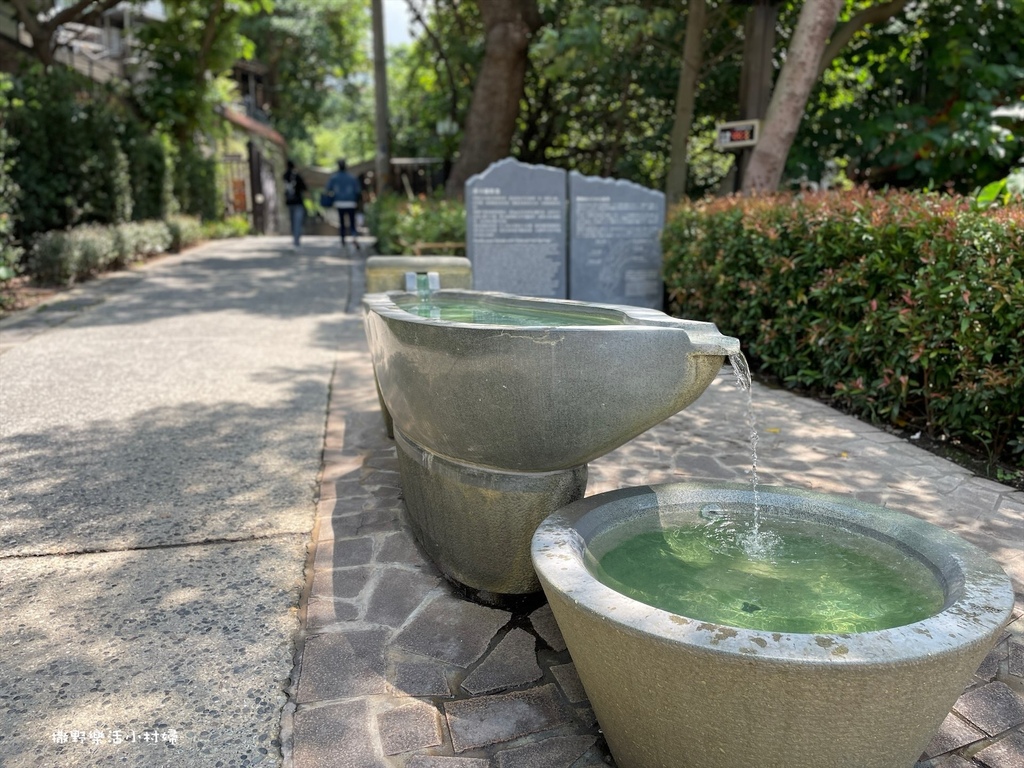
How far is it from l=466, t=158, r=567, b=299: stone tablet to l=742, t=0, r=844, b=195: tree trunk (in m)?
2.06

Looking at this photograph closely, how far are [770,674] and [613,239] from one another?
7.23 meters

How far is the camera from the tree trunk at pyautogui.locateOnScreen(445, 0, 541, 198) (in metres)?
12.6

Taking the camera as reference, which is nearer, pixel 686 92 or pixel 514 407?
pixel 514 407

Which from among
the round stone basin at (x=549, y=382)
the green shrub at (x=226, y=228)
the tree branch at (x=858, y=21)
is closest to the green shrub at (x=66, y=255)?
the green shrub at (x=226, y=228)

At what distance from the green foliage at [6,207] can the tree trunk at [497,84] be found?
21.2ft

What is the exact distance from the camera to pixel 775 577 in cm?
234

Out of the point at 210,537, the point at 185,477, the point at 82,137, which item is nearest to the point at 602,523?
the point at 210,537

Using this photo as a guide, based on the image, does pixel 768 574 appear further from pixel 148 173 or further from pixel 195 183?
pixel 195 183

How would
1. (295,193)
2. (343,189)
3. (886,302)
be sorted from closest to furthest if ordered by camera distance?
(886,302) < (343,189) < (295,193)

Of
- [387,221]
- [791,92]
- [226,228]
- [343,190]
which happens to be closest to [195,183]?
[226,228]

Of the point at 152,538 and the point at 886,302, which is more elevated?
the point at 886,302

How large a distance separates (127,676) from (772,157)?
309 inches

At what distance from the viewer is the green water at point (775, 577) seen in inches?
82.7

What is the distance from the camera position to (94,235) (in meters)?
11.0
